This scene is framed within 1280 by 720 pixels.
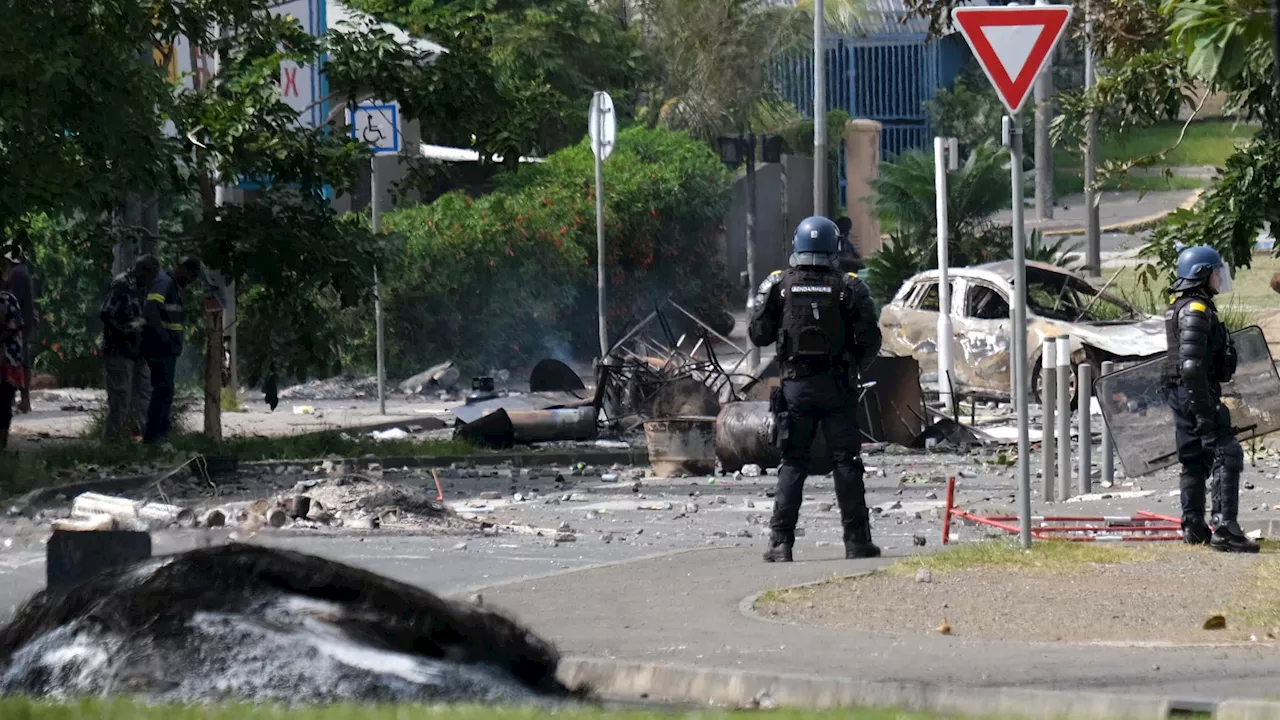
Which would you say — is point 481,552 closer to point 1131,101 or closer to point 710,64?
point 1131,101

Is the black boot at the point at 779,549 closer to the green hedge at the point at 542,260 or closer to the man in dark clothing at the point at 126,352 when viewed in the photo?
the man in dark clothing at the point at 126,352

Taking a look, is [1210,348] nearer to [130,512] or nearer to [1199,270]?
[1199,270]

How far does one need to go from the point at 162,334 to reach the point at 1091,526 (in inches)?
331

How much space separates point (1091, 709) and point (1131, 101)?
38.8 ft

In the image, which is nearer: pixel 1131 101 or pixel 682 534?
pixel 682 534

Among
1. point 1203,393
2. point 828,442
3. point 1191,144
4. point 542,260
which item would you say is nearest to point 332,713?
point 828,442

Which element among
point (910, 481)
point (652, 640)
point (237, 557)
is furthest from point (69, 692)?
point (910, 481)

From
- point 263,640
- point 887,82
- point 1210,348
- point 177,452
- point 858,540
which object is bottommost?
point 858,540

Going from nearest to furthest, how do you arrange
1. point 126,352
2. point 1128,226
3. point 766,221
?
point 126,352
point 766,221
point 1128,226

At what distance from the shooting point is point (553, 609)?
8969 millimetres

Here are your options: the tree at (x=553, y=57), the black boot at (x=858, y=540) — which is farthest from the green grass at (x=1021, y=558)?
the tree at (x=553, y=57)

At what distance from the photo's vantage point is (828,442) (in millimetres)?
10570

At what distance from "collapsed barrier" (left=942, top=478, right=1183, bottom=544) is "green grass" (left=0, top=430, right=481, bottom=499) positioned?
6.49 metres

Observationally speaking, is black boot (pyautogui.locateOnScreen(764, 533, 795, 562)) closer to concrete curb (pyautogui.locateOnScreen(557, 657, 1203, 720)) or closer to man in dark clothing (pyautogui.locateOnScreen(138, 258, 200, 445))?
concrete curb (pyautogui.locateOnScreen(557, 657, 1203, 720))
